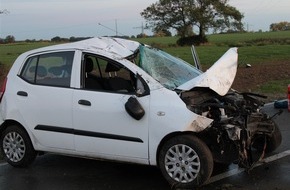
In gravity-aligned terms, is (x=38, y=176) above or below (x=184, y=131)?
below

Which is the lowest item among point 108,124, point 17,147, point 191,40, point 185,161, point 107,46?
point 191,40

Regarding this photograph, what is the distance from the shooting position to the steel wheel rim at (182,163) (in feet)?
17.8

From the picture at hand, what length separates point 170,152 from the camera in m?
5.52

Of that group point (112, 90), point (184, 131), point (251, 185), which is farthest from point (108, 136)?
point (251, 185)

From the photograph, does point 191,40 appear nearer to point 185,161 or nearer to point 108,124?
point 108,124

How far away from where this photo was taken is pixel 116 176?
20.2ft

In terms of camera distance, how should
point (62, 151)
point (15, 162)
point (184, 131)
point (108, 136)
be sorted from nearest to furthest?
point (184, 131), point (108, 136), point (62, 151), point (15, 162)

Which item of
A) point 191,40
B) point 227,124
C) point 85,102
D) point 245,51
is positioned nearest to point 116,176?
point 85,102

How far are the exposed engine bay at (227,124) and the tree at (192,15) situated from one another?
72686 mm

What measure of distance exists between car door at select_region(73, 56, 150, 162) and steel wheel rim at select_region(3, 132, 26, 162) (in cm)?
101

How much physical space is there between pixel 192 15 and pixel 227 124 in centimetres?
7496

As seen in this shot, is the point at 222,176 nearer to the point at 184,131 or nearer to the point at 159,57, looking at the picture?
the point at 184,131

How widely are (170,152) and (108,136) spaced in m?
0.81

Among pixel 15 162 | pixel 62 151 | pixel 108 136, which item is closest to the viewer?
pixel 108 136
